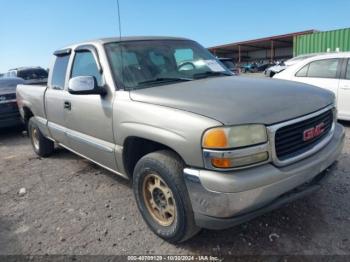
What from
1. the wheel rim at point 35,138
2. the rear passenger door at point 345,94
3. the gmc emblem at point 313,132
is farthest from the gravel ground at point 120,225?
the rear passenger door at point 345,94

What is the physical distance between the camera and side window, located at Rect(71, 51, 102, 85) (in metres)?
3.61

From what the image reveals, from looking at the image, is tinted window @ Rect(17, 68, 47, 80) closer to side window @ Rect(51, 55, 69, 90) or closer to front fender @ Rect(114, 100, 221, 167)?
side window @ Rect(51, 55, 69, 90)

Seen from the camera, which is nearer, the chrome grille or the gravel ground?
the chrome grille

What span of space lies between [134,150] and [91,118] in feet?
2.33

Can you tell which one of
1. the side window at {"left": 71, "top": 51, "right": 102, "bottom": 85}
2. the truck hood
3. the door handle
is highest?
the side window at {"left": 71, "top": 51, "right": 102, "bottom": 85}

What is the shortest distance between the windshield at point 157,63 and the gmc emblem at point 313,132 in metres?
1.28

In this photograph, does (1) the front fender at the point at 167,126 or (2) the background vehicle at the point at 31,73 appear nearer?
(1) the front fender at the point at 167,126

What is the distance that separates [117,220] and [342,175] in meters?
2.76

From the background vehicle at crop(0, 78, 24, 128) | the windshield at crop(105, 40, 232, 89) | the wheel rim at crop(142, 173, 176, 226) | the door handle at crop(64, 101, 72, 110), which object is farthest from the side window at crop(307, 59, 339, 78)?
the background vehicle at crop(0, 78, 24, 128)

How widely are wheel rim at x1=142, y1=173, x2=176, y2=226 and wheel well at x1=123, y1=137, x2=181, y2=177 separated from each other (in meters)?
0.30

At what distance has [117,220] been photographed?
338cm

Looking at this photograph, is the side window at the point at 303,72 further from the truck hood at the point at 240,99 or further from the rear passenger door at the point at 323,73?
the truck hood at the point at 240,99

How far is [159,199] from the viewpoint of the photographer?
2.90 metres

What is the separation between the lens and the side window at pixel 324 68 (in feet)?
22.0
